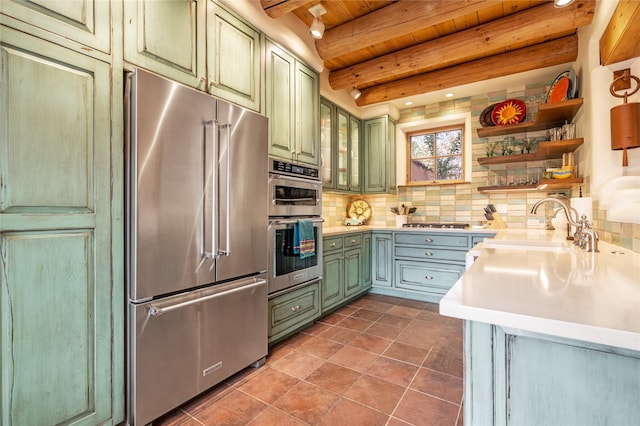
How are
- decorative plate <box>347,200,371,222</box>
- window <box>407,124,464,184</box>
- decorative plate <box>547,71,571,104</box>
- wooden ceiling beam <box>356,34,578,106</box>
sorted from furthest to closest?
decorative plate <box>347,200,371,222</box>, window <box>407,124,464,184</box>, wooden ceiling beam <box>356,34,578,106</box>, decorative plate <box>547,71,571,104</box>

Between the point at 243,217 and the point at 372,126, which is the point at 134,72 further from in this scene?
the point at 372,126

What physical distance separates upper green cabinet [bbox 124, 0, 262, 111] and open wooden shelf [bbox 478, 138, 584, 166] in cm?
264

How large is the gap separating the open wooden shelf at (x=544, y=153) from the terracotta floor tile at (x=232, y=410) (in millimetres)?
3125

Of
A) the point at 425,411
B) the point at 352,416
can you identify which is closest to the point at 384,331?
the point at 425,411

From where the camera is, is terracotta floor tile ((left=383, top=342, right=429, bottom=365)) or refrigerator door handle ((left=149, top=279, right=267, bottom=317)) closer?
A: refrigerator door handle ((left=149, top=279, right=267, bottom=317))

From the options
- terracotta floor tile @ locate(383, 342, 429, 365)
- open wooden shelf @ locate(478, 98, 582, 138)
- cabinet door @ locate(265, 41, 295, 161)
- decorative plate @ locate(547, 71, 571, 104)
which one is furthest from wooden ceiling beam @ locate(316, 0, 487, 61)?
terracotta floor tile @ locate(383, 342, 429, 365)

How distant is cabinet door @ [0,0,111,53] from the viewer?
1.10 meters

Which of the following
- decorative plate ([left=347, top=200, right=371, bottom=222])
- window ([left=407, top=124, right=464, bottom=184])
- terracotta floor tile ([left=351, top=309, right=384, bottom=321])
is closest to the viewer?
terracotta floor tile ([left=351, top=309, right=384, bottom=321])

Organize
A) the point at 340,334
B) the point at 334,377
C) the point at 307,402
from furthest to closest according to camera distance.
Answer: the point at 340,334 < the point at 334,377 < the point at 307,402

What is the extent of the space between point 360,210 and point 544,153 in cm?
223

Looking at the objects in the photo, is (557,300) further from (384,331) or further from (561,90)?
(561,90)

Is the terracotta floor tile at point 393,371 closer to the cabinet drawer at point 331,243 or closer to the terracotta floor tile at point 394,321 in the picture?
the terracotta floor tile at point 394,321

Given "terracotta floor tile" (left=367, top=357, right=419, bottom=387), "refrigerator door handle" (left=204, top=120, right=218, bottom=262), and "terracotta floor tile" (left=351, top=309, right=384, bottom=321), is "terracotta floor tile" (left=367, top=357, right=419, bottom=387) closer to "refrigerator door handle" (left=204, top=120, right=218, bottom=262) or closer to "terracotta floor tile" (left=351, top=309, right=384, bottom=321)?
"terracotta floor tile" (left=351, top=309, right=384, bottom=321)

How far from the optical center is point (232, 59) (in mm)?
1909
